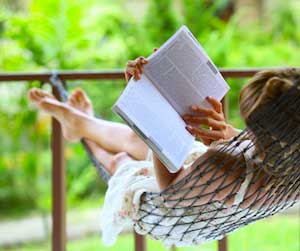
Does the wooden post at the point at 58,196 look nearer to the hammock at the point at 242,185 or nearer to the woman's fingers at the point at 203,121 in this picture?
the hammock at the point at 242,185

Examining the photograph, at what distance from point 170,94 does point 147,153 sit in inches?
22.3

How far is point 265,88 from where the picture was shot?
166 centimetres

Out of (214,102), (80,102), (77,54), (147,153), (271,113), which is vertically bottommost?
(271,113)

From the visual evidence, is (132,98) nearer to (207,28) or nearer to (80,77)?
(80,77)

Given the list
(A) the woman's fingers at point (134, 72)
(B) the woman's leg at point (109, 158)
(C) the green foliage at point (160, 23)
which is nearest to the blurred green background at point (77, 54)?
(C) the green foliage at point (160, 23)

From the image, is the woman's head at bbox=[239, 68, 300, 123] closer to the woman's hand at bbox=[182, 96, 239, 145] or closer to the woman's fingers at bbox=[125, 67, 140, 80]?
the woman's hand at bbox=[182, 96, 239, 145]

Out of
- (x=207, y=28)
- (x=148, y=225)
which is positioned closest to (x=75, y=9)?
(x=207, y=28)

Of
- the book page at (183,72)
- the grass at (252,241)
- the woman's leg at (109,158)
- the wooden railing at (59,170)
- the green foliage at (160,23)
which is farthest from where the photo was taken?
the green foliage at (160,23)

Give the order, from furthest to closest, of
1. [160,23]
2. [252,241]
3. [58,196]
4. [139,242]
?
[160,23], [252,241], [58,196], [139,242]

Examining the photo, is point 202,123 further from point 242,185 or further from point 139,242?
point 139,242

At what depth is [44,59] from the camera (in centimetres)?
474

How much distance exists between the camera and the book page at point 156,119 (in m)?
1.69

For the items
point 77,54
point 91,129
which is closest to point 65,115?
point 91,129

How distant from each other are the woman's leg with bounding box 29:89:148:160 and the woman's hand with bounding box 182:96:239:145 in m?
0.56
